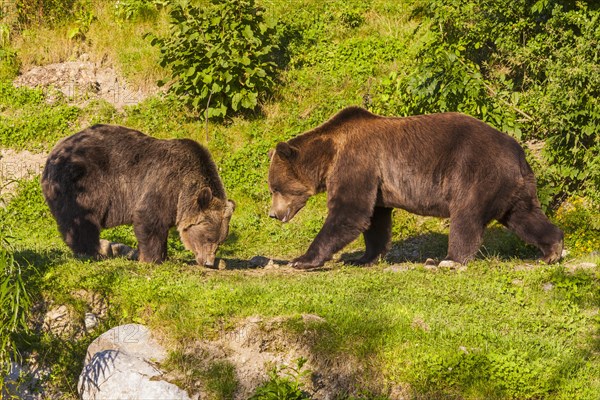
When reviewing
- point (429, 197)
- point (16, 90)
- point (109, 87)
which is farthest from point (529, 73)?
point (16, 90)

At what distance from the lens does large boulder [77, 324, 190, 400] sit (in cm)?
833

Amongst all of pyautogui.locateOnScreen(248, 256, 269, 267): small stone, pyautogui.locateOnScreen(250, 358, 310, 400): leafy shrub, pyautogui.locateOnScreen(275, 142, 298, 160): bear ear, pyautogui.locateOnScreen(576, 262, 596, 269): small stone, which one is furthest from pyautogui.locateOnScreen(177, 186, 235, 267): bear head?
pyautogui.locateOnScreen(576, 262, 596, 269): small stone

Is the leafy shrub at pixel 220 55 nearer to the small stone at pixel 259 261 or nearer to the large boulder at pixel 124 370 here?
the small stone at pixel 259 261

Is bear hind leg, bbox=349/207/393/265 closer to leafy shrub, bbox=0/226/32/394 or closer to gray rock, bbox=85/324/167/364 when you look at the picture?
gray rock, bbox=85/324/167/364

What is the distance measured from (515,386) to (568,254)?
3.99 m

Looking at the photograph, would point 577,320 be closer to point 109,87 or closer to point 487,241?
point 487,241

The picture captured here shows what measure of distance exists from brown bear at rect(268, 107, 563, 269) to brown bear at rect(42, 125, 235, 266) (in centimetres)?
109

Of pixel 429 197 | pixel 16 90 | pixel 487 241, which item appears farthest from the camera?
pixel 16 90

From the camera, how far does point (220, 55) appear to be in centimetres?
1570

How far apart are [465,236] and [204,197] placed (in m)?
3.10

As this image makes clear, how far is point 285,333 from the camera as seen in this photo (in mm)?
8797

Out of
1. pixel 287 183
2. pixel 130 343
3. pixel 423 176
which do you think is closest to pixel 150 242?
pixel 287 183

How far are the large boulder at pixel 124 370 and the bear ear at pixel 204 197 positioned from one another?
8.39ft

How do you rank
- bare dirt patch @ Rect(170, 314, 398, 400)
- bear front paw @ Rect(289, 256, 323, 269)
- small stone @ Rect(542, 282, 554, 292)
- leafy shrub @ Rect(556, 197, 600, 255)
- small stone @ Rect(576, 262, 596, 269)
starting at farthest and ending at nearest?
leafy shrub @ Rect(556, 197, 600, 255) < bear front paw @ Rect(289, 256, 323, 269) < small stone @ Rect(576, 262, 596, 269) < small stone @ Rect(542, 282, 554, 292) < bare dirt patch @ Rect(170, 314, 398, 400)
